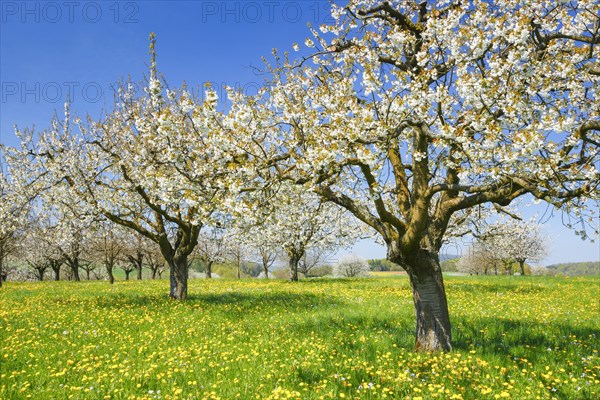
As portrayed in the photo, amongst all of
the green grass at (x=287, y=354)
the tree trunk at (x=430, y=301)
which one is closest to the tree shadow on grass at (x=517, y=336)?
the green grass at (x=287, y=354)

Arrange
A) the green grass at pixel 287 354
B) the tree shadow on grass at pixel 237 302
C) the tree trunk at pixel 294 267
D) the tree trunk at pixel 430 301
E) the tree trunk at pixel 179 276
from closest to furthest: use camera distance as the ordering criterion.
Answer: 1. the green grass at pixel 287 354
2. the tree trunk at pixel 430 301
3. the tree shadow on grass at pixel 237 302
4. the tree trunk at pixel 179 276
5. the tree trunk at pixel 294 267

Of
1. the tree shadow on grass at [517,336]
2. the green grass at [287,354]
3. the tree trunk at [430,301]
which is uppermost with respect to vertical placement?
the tree trunk at [430,301]

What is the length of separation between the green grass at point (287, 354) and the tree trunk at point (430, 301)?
0.40 meters

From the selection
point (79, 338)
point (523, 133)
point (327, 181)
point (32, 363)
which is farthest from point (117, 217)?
point (523, 133)

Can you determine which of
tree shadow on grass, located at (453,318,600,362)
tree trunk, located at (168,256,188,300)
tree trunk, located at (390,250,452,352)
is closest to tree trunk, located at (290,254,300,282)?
tree trunk, located at (168,256,188,300)

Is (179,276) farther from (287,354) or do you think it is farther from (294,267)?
(294,267)

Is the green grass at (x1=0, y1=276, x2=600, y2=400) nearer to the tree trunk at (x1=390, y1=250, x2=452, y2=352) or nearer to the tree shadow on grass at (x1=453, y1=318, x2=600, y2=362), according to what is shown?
the tree shadow on grass at (x1=453, y1=318, x2=600, y2=362)

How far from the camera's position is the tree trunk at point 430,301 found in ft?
26.7

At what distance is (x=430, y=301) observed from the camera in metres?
8.23

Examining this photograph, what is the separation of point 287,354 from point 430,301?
10.9 ft

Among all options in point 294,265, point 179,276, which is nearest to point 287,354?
point 179,276

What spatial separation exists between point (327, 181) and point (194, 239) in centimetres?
850

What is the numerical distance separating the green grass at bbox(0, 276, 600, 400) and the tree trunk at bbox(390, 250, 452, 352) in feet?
1.33

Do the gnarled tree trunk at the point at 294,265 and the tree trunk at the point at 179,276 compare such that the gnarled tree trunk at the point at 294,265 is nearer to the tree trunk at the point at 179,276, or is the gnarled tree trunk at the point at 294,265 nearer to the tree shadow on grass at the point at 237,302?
the tree shadow on grass at the point at 237,302
